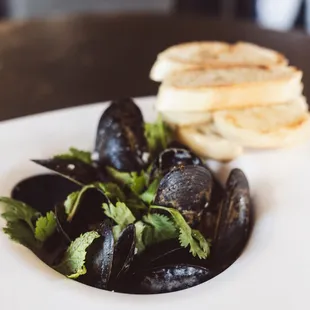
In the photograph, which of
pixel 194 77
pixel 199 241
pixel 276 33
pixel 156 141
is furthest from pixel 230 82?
pixel 276 33

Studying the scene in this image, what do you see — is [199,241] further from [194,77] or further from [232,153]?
[194,77]

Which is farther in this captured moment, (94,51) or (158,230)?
(94,51)

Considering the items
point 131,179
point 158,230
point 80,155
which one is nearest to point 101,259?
point 158,230

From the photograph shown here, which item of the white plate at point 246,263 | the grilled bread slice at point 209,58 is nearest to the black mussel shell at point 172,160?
the white plate at point 246,263

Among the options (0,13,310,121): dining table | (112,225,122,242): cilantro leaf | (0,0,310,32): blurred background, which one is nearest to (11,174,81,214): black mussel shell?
(112,225,122,242): cilantro leaf

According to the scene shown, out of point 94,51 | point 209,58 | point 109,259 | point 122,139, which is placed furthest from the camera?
point 94,51

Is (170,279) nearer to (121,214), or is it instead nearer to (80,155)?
(121,214)

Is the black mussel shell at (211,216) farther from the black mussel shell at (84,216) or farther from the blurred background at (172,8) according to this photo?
the blurred background at (172,8)
